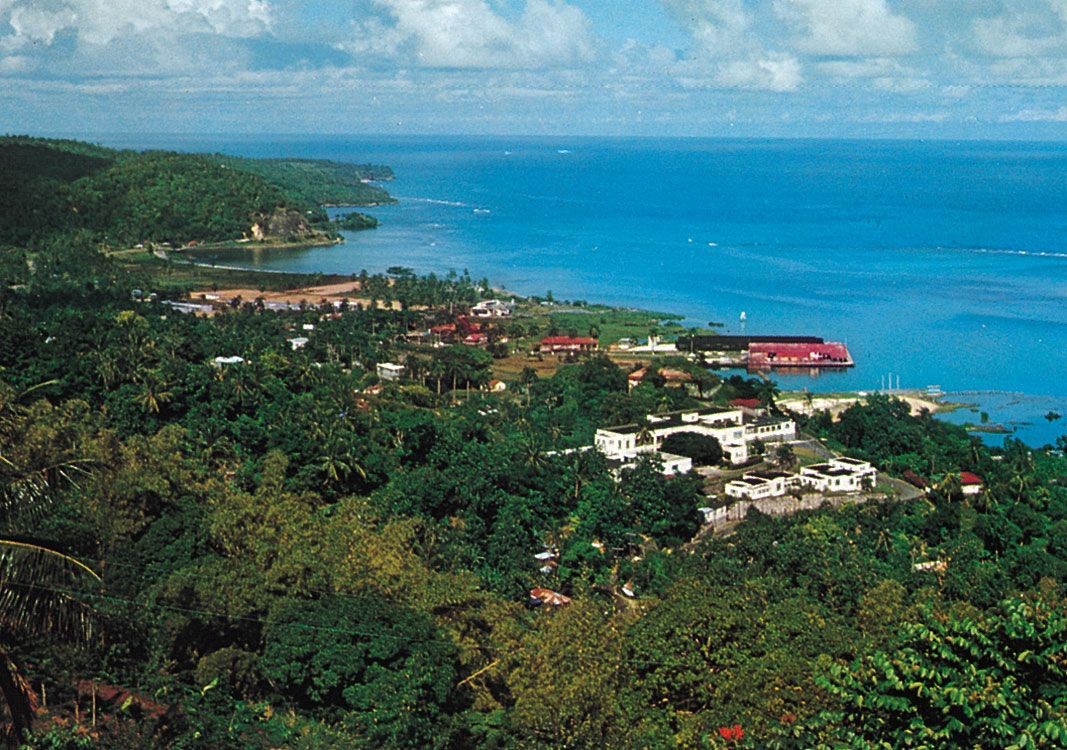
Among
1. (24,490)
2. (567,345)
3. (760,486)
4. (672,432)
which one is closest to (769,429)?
(672,432)

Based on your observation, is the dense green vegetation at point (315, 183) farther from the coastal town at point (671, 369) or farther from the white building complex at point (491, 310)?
the coastal town at point (671, 369)

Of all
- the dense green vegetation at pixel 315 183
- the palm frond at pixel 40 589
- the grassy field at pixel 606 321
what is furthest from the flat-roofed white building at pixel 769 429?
the dense green vegetation at pixel 315 183

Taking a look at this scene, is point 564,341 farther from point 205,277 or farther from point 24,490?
point 24,490

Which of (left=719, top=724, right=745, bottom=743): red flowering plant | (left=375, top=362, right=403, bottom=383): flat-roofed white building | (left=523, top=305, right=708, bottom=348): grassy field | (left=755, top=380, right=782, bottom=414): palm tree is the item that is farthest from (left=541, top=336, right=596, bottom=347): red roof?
(left=719, top=724, right=745, bottom=743): red flowering plant

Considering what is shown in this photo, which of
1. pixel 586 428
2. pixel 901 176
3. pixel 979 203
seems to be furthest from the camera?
pixel 901 176

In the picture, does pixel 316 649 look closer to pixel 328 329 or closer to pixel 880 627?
pixel 880 627

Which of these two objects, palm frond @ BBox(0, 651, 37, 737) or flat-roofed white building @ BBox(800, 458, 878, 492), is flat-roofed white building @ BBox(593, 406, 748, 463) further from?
palm frond @ BBox(0, 651, 37, 737)

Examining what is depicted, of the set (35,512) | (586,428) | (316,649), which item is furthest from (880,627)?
(586,428)
